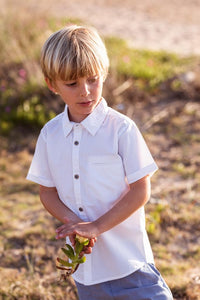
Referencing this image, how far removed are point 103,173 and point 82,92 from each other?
12.2 inches

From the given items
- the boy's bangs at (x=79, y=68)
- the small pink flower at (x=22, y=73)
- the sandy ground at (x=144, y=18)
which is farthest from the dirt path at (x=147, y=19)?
the boy's bangs at (x=79, y=68)

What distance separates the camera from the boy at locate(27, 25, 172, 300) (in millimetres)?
1606

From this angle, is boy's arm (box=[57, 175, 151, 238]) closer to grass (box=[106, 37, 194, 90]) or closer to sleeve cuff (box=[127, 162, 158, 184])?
sleeve cuff (box=[127, 162, 158, 184])

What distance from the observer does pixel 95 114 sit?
5.56 feet

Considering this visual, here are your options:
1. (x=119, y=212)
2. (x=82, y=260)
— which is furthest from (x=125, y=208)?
(x=82, y=260)

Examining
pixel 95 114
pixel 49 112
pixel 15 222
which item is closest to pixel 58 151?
pixel 95 114

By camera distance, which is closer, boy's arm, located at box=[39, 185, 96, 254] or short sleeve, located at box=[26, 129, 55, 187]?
boy's arm, located at box=[39, 185, 96, 254]

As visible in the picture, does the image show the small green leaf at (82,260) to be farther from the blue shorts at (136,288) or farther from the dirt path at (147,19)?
the dirt path at (147,19)

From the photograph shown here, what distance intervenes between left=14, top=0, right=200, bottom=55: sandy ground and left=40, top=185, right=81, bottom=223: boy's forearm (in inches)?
249

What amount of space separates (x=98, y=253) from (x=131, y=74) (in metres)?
Answer: 4.64

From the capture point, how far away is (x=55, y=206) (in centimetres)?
178

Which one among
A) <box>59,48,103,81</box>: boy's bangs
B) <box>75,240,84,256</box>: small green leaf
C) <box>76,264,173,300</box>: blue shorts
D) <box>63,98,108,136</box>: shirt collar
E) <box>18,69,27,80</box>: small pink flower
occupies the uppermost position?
<box>59,48,103,81</box>: boy's bangs

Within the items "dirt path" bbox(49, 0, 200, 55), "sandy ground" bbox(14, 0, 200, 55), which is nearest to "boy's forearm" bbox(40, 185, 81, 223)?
"sandy ground" bbox(14, 0, 200, 55)

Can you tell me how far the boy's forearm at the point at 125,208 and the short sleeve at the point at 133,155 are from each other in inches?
1.6
